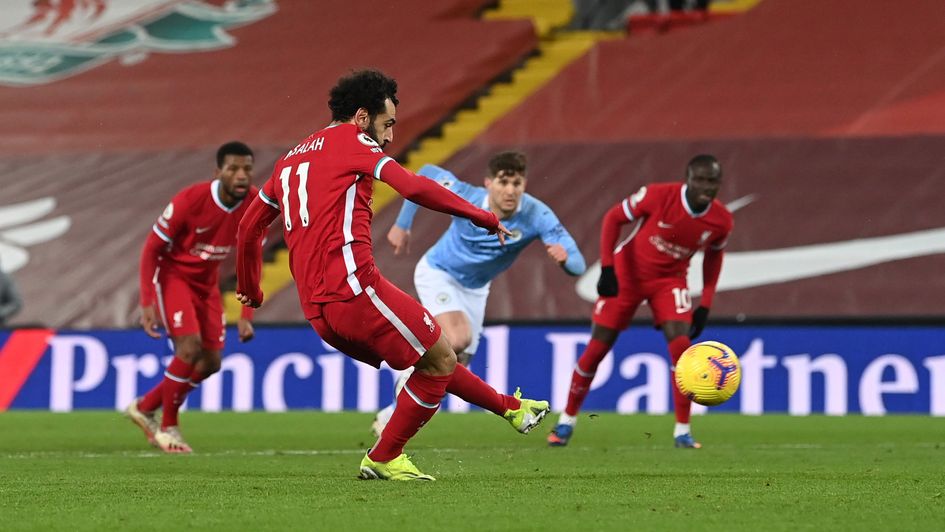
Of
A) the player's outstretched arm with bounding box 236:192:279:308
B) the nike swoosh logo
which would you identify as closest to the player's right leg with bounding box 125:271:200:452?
the player's outstretched arm with bounding box 236:192:279:308

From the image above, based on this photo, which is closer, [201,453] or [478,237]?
[201,453]

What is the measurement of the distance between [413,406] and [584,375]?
3.96 metres

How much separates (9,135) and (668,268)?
44.4 ft

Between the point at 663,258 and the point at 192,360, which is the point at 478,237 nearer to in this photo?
the point at 663,258

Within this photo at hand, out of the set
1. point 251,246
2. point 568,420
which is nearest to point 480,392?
point 251,246

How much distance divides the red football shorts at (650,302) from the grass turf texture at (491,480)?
87 centimetres

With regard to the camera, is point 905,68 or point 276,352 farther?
point 905,68

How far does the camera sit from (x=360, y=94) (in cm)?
718

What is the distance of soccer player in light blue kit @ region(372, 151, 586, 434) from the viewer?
10055mm

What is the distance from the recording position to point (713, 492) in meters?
6.93

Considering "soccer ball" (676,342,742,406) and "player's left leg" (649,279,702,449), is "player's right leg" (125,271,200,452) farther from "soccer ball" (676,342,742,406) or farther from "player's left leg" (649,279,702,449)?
"soccer ball" (676,342,742,406)

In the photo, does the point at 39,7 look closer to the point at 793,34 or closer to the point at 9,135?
the point at 9,135

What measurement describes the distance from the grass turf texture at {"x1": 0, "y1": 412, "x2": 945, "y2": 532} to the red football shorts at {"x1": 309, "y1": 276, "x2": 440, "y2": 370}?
61 cm

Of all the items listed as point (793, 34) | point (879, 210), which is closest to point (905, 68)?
point (793, 34)
